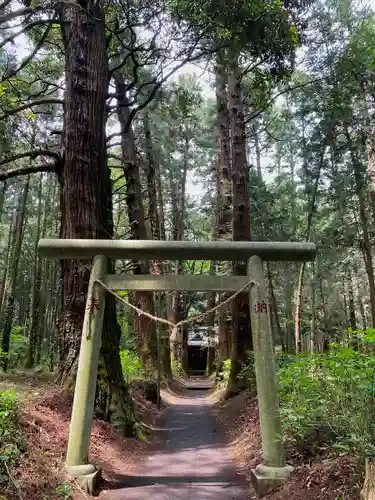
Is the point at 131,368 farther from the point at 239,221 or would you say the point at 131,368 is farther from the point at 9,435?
the point at 9,435

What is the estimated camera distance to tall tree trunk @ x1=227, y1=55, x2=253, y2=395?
32.5 feet

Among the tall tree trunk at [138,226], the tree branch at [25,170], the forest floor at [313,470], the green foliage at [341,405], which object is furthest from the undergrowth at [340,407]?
the tall tree trunk at [138,226]

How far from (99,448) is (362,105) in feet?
41.7

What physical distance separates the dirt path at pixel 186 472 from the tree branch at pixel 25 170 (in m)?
4.25

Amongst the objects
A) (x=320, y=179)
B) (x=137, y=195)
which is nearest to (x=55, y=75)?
(x=137, y=195)

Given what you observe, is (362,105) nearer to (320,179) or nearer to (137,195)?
(320,179)

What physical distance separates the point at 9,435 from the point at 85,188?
3759mm

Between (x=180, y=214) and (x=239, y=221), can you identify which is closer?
(x=239, y=221)

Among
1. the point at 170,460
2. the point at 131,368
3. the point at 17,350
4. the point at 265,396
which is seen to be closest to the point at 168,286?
the point at 265,396

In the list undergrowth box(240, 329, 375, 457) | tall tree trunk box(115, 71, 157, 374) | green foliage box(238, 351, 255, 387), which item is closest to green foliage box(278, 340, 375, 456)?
undergrowth box(240, 329, 375, 457)

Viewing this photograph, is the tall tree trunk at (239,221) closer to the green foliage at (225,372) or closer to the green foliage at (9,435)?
the green foliage at (225,372)

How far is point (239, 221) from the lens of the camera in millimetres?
10234

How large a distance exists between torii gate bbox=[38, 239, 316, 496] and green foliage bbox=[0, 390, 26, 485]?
1.91 feet

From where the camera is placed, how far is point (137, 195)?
1226cm
